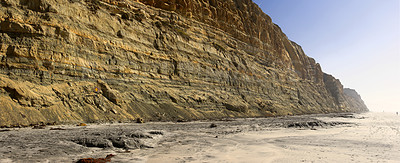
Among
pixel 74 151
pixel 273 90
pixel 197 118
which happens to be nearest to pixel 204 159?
pixel 74 151

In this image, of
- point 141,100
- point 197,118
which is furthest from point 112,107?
point 197,118

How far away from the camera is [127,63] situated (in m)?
24.1

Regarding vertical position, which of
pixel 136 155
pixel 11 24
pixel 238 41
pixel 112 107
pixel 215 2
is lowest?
pixel 136 155

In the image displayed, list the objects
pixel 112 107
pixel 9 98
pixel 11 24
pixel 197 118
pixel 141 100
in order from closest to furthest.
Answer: pixel 9 98
pixel 11 24
pixel 112 107
pixel 141 100
pixel 197 118

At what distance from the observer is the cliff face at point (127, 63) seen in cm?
1609

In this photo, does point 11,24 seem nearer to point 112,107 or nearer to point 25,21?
point 25,21

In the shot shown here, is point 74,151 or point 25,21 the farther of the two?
point 25,21

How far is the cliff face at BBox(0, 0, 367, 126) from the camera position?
634 inches

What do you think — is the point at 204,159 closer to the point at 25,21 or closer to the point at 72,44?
the point at 72,44

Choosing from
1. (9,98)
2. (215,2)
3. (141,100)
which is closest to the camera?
(9,98)

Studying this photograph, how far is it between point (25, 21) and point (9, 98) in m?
7.99

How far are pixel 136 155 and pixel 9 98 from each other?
39.9 ft

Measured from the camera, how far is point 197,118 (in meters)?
25.3

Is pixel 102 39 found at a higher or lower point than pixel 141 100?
higher
